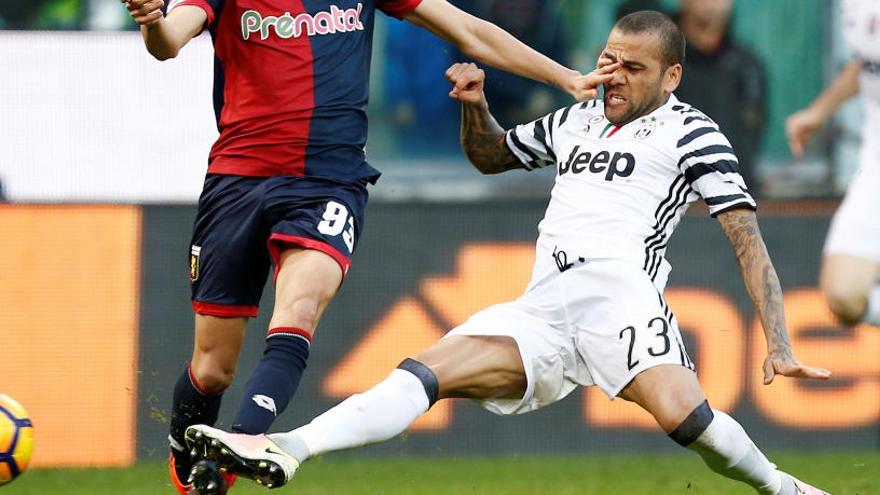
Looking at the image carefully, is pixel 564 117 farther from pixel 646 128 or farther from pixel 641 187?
pixel 641 187

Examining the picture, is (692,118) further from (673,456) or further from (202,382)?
(673,456)

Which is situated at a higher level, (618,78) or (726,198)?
(618,78)

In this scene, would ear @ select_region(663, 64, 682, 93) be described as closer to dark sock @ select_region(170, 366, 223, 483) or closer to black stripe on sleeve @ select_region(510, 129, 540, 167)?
black stripe on sleeve @ select_region(510, 129, 540, 167)

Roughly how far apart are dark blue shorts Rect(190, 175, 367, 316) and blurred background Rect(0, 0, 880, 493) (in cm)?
269

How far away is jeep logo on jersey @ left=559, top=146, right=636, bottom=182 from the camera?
6.36 meters

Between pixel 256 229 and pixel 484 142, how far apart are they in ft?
3.37

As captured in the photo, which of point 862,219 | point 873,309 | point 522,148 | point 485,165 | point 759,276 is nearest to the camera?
point 759,276

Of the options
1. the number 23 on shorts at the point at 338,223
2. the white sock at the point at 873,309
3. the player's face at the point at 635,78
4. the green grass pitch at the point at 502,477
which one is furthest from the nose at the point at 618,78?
the green grass pitch at the point at 502,477

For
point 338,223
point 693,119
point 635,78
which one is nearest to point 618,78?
point 635,78

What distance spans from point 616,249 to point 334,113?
3.98 ft

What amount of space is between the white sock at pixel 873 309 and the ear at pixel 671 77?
5.11 feet

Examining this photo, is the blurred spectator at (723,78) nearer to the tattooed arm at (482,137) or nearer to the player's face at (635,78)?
the tattooed arm at (482,137)

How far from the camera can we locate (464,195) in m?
10.0

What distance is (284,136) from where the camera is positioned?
6492mm
